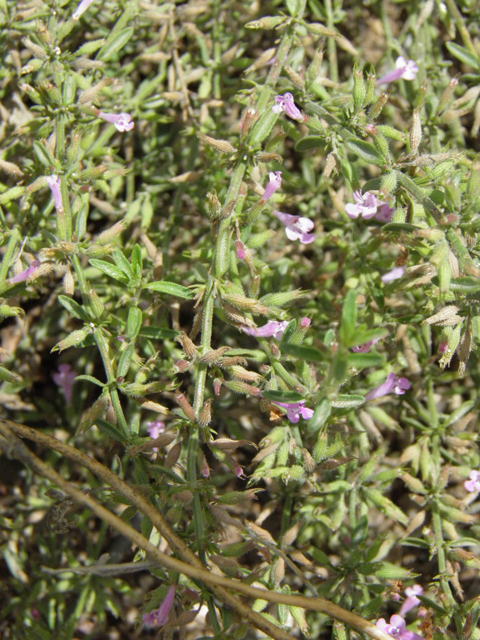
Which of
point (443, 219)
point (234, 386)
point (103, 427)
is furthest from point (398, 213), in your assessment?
point (103, 427)

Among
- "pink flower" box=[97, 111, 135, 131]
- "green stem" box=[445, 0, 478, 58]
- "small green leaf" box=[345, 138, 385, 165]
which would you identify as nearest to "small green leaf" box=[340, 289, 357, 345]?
"small green leaf" box=[345, 138, 385, 165]

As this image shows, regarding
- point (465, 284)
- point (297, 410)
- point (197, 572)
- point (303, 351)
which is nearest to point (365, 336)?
point (303, 351)

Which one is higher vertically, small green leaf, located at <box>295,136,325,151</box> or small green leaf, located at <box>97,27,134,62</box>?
small green leaf, located at <box>97,27,134,62</box>

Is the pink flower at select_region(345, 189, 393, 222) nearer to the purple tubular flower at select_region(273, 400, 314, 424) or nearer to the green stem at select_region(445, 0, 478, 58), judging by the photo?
the purple tubular flower at select_region(273, 400, 314, 424)

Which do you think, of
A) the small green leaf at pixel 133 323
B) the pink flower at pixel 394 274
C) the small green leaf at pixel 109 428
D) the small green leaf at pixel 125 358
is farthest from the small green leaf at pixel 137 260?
the pink flower at pixel 394 274

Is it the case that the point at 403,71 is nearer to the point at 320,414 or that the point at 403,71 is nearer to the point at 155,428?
the point at 320,414

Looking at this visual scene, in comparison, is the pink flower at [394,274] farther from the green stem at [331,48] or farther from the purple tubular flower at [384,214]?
the green stem at [331,48]

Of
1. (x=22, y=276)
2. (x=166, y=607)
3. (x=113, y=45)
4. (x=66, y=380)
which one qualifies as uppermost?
(x=113, y=45)
